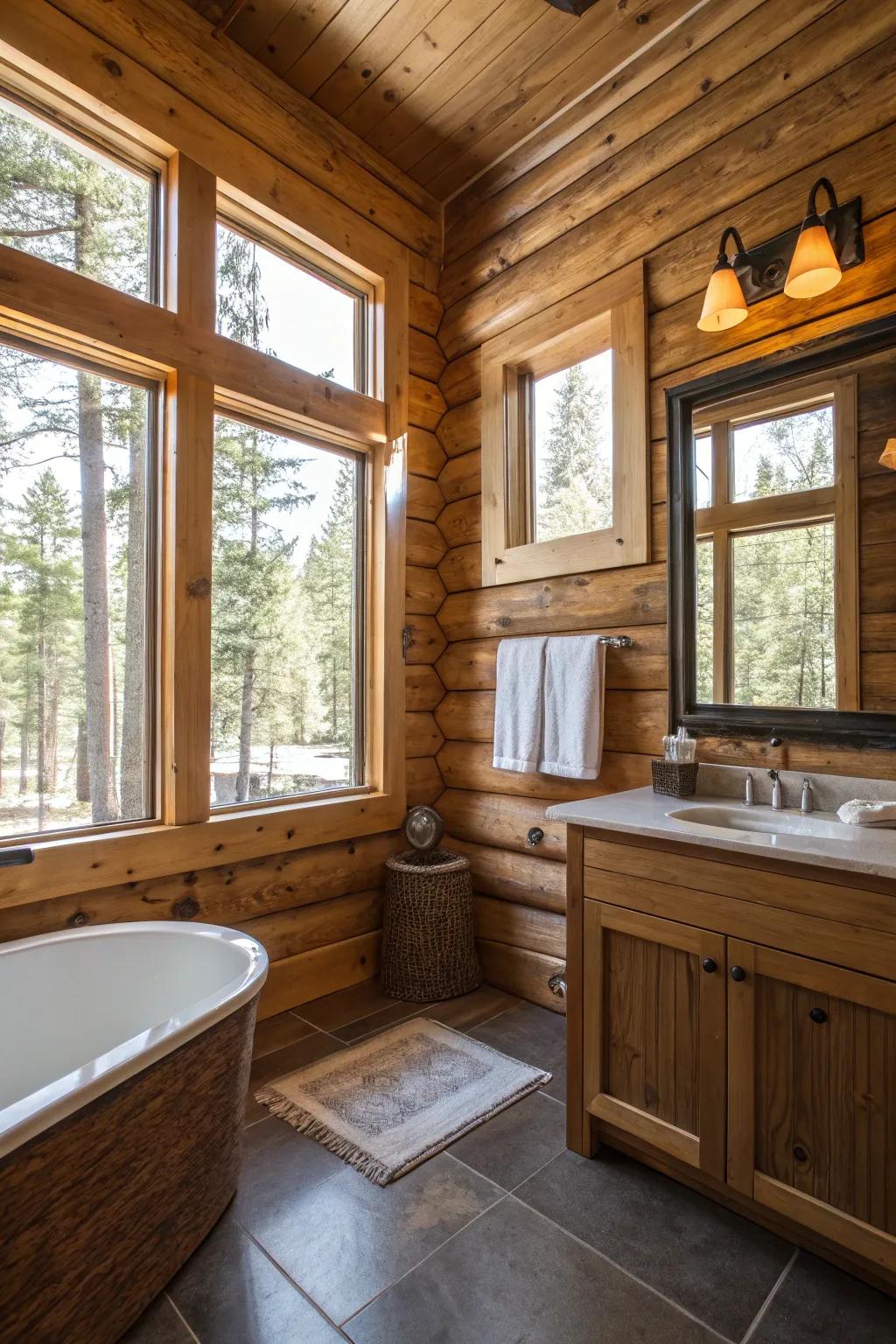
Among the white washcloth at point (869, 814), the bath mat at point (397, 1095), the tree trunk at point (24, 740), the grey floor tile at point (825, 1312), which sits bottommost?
the bath mat at point (397, 1095)

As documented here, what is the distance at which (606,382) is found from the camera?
2447mm

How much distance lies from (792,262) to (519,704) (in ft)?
4.96

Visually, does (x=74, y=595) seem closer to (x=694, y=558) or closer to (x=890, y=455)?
(x=694, y=558)

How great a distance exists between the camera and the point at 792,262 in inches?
68.1

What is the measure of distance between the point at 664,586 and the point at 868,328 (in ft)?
2.74

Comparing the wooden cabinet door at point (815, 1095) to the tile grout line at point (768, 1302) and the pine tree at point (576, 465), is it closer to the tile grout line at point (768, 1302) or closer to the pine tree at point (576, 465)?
the tile grout line at point (768, 1302)

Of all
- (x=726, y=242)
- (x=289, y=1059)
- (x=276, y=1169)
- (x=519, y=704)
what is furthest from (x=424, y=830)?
(x=726, y=242)

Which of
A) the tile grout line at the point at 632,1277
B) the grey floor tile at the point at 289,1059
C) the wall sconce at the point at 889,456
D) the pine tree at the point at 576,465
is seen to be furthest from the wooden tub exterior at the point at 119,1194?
the wall sconce at the point at 889,456

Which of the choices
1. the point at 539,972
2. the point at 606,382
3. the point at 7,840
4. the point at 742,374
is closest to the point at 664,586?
the point at 742,374

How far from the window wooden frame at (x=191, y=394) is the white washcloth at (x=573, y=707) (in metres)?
0.68

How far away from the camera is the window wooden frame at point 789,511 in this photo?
5.84ft

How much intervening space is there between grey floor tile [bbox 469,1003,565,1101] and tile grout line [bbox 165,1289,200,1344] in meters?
1.04

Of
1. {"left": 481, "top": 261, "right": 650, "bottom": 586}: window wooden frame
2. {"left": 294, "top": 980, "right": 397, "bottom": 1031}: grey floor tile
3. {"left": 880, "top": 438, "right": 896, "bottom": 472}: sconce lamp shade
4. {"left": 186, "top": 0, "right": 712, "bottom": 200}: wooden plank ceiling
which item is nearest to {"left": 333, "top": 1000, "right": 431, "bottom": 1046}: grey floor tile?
{"left": 294, "top": 980, "right": 397, "bottom": 1031}: grey floor tile

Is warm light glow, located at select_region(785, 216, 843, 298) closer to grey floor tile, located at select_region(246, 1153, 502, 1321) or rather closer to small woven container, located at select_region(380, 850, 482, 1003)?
small woven container, located at select_region(380, 850, 482, 1003)
